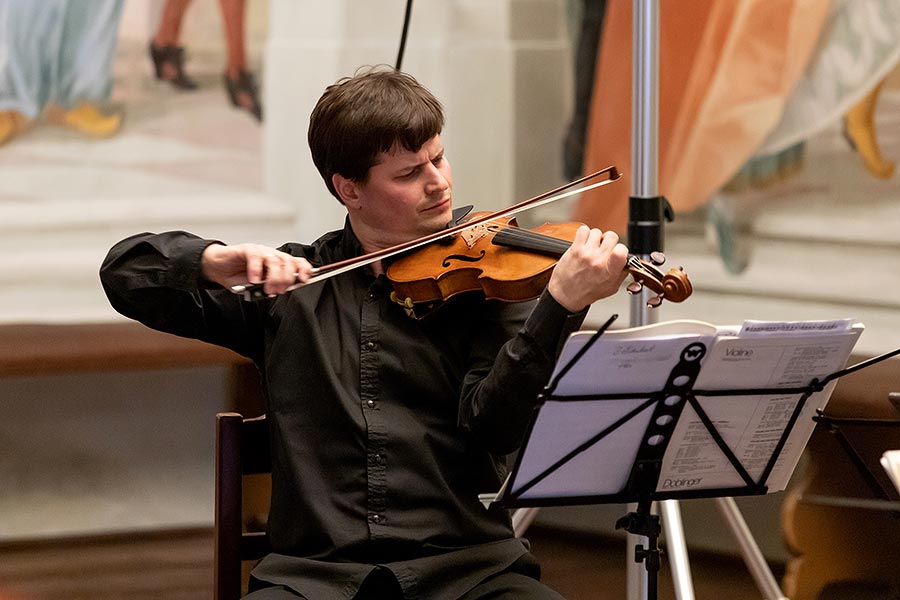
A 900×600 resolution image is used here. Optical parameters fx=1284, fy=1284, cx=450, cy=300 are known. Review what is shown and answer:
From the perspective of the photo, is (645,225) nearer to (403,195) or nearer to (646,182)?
(646,182)

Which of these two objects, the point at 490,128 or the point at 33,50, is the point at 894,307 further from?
the point at 33,50

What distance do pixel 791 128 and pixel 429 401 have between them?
1.70 meters

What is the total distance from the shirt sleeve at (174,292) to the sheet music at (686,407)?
56 cm

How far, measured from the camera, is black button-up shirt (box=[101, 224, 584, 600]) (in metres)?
1.79

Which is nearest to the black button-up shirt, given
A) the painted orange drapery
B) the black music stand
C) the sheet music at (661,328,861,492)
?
the black music stand

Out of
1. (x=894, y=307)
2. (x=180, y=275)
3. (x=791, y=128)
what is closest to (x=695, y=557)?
(x=894, y=307)

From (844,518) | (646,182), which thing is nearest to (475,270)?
(646,182)

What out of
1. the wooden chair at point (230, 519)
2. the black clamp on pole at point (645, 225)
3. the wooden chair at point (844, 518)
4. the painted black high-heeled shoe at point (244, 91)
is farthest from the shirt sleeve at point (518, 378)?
the painted black high-heeled shoe at point (244, 91)

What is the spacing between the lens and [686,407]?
5.45ft

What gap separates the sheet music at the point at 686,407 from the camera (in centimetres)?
157

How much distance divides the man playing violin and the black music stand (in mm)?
122

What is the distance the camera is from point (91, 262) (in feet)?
11.6

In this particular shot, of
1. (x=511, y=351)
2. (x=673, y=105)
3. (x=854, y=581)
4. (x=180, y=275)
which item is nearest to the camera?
(x=511, y=351)

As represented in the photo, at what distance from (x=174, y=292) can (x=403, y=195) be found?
0.36 metres
